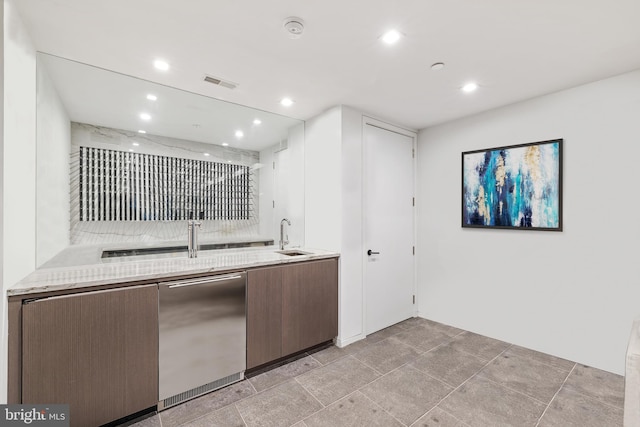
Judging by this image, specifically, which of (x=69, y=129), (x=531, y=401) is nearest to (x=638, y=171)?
(x=531, y=401)

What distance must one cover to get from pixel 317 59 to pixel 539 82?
200 cm

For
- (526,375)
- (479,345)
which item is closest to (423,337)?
(479,345)

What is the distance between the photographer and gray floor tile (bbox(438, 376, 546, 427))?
5.95 ft

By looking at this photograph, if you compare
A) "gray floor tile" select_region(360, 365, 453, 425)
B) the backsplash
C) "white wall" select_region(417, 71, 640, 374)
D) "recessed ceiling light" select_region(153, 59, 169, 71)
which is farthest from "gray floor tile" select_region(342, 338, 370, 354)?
"recessed ceiling light" select_region(153, 59, 169, 71)

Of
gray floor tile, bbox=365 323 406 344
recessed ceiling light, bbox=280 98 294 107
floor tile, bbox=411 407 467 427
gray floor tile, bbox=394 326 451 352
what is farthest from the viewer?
gray floor tile, bbox=365 323 406 344

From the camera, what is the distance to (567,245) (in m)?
2.58

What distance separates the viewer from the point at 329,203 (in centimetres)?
302

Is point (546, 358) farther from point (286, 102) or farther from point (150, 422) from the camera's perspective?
point (286, 102)

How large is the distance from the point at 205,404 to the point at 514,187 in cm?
346

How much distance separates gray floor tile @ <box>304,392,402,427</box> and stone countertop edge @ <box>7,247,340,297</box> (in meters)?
1.19

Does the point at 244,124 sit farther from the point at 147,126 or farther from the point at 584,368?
the point at 584,368

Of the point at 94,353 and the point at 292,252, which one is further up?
the point at 292,252

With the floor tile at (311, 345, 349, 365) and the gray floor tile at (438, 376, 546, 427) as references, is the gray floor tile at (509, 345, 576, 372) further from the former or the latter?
the floor tile at (311, 345, 349, 365)

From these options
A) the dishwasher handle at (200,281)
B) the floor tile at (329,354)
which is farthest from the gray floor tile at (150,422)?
the floor tile at (329,354)
